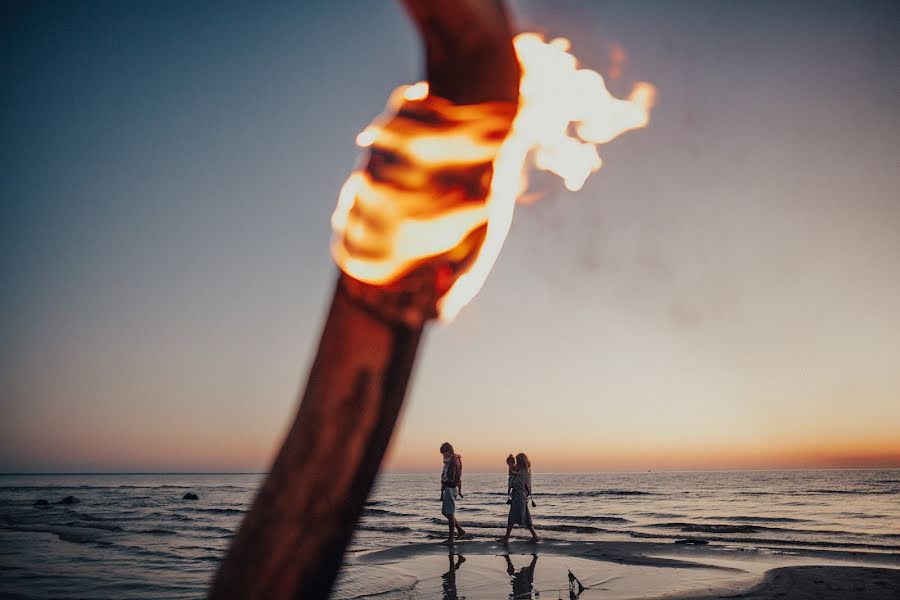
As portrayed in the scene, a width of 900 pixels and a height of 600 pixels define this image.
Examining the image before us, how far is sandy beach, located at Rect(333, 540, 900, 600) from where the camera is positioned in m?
10.3

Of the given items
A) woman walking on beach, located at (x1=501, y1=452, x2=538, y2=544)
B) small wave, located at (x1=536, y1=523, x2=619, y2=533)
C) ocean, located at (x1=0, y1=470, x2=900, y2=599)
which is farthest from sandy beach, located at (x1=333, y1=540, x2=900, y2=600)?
small wave, located at (x1=536, y1=523, x2=619, y2=533)

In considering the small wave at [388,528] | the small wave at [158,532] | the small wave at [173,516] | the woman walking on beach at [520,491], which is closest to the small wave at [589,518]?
the small wave at [388,528]

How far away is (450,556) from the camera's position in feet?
47.0

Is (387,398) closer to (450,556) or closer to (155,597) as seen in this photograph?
(155,597)

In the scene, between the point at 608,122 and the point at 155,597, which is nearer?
the point at 608,122

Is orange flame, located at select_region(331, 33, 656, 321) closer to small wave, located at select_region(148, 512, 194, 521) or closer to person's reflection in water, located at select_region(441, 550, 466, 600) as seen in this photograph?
person's reflection in water, located at select_region(441, 550, 466, 600)

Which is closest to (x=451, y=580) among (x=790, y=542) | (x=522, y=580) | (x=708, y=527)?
(x=522, y=580)

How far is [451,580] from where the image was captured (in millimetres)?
11352

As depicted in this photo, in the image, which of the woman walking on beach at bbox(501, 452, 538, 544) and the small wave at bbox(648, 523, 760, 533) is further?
the small wave at bbox(648, 523, 760, 533)

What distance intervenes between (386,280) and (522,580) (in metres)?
11.7

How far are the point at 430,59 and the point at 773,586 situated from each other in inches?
510

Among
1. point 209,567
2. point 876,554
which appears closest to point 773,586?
point 876,554

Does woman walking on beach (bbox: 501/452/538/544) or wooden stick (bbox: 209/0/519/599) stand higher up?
wooden stick (bbox: 209/0/519/599)

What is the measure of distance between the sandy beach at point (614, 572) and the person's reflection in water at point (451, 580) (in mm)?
20
